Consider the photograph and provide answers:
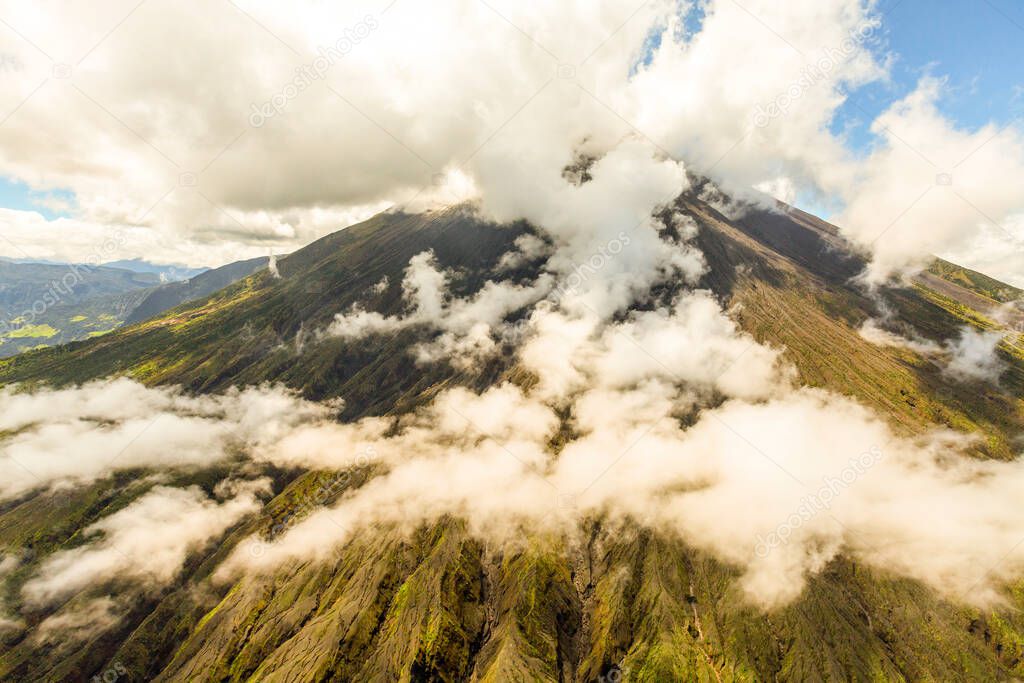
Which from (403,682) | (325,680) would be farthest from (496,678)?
(325,680)

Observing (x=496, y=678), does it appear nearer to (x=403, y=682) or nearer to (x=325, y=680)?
(x=403, y=682)
